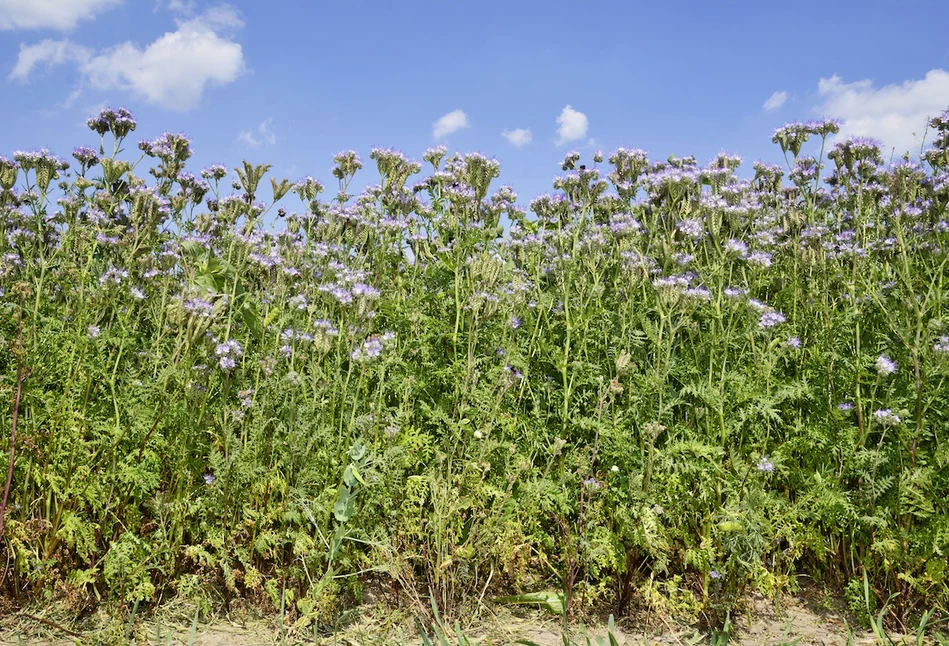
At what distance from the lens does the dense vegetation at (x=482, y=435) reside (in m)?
3.48

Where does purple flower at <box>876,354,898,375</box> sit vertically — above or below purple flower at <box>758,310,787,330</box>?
below

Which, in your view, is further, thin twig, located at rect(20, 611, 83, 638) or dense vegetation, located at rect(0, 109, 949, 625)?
dense vegetation, located at rect(0, 109, 949, 625)

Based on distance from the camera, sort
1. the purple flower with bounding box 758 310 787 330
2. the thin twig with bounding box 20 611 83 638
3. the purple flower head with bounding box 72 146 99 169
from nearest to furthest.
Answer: the thin twig with bounding box 20 611 83 638 < the purple flower with bounding box 758 310 787 330 < the purple flower head with bounding box 72 146 99 169

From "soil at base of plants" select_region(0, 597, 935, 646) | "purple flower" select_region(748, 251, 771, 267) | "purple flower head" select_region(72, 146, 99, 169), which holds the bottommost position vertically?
"soil at base of plants" select_region(0, 597, 935, 646)

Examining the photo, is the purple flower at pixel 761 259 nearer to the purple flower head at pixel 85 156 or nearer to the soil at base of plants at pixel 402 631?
the soil at base of plants at pixel 402 631

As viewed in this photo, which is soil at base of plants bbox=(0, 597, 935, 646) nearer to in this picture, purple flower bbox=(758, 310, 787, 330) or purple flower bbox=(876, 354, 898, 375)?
purple flower bbox=(876, 354, 898, 375)

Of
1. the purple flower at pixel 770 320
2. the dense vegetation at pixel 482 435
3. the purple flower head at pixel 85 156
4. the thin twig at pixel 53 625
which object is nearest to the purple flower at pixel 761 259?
the dense vegetation at pixel 482 435

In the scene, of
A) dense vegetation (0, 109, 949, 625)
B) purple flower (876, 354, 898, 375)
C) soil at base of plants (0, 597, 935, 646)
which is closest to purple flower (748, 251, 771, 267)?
dense vegetation (0, 109, 949, 625)

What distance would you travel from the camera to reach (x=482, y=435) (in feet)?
12.2

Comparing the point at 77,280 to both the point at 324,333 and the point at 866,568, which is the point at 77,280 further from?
the point at 866,568

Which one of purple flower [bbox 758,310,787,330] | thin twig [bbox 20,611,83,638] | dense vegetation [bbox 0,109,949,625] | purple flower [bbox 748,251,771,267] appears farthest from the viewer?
purple flower [bbox 748,251,771,267]

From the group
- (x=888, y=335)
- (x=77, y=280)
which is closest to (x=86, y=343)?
(x=77, y=280)

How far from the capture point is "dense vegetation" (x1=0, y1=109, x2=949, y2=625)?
11.4ft

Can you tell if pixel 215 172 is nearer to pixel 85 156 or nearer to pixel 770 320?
pixel 85 156
